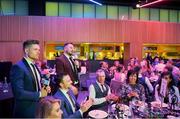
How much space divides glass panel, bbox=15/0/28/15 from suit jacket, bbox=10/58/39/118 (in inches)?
590

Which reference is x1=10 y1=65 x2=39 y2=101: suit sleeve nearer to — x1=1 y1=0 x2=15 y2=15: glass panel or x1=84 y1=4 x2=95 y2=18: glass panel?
x1=1 y1=0 x2=15 y2=15: glass panel

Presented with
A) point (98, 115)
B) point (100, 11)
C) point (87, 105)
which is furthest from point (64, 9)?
point (87, 105)

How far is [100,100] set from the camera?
5.07 m

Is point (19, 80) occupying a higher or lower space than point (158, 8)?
lower

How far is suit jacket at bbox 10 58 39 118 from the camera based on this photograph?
3.74 meters

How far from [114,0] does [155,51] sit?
448 centimetres

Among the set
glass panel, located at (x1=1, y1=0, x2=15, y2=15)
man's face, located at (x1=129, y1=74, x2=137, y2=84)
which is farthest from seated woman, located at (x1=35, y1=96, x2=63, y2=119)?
glass panel, located at (x1=1, y1=0, x2=15, y2=15)

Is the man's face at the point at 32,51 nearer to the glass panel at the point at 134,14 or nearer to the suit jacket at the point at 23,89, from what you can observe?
the suit jacket at the point at 23,89

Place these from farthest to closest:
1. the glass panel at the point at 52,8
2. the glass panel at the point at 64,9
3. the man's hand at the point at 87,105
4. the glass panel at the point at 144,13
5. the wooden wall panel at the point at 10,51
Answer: the glass panel at the point at 144,13 → the glass panel at the point at 64,9 → the glass panel at the point at 52,8 → the wooden wall panel at the point at 10,51 → the man's hand at the point at 87,105

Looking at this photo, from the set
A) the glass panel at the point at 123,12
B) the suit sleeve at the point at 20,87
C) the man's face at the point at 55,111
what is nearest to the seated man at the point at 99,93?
the suit sleeve at the point at 20,87

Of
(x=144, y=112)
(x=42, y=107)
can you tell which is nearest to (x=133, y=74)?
(x=144, y=112)

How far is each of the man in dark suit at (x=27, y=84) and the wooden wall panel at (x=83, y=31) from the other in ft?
36.4

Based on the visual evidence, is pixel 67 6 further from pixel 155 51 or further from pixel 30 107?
pixel 30 107

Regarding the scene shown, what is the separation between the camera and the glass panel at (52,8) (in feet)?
62.1
